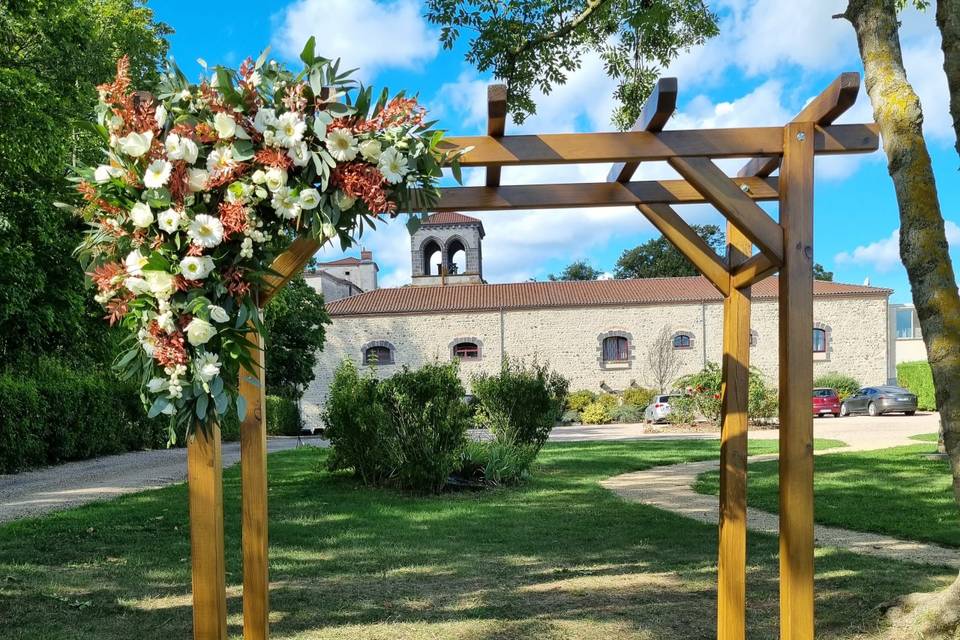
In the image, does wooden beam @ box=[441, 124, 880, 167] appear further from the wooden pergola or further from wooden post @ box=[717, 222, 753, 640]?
wooden post @ box=[717, 222, 753, 640]

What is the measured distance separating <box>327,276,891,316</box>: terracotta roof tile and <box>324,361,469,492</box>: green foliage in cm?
2258

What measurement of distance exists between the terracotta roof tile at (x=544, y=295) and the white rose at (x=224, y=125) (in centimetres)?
2936

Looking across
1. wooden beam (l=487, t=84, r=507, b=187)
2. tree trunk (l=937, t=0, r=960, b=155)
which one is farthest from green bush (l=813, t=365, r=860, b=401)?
wooden beam (l=487, t=84, r=507, b=187)

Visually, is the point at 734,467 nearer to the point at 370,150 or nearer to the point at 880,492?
the point at 370,150

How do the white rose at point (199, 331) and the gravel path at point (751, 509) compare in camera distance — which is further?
the gravel path at point (751, 509)

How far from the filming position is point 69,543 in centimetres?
636

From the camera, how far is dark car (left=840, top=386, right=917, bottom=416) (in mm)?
24969

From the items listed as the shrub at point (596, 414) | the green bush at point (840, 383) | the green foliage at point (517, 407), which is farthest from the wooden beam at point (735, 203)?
the green bush at point (840, 383)

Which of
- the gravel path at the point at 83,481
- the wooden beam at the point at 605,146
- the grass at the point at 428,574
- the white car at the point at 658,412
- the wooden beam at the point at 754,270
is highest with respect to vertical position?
the wooden beam at the point at 605,146

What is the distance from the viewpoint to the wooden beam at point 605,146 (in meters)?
3.21

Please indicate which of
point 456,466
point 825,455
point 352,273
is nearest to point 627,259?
point 352,273

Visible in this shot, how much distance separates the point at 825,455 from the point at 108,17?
48.5ft

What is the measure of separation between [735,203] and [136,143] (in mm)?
2290

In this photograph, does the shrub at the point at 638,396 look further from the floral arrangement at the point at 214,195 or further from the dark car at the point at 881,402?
the floral arrangement at the point at 214,195
